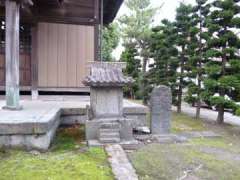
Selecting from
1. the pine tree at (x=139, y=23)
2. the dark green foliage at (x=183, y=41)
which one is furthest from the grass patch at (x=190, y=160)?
the pine tree at (x=139, y=23)

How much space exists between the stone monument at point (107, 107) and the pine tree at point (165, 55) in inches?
240

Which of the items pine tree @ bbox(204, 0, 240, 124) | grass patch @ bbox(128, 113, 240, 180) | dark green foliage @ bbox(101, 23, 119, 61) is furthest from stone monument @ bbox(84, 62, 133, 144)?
dark green foliage @ bbox(101, 23, 119, 61)

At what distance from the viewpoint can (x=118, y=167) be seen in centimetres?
358

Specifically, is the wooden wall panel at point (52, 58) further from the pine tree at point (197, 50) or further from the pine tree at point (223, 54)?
the pine tree at point (197, 50)

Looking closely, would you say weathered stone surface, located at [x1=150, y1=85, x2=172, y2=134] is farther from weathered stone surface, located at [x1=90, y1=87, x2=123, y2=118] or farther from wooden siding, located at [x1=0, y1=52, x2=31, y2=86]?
wooden siding, located at [x1=0, y1=52, x2=31, y2=86]

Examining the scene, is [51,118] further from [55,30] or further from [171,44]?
[171,44]

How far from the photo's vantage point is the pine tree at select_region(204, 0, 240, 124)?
7.61m

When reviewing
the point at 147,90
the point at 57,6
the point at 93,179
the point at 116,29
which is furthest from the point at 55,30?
the point at 116,29

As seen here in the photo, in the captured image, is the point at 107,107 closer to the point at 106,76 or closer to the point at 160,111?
the point at 106,76

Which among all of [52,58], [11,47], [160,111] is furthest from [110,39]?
[11,47]

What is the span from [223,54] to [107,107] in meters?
4.44

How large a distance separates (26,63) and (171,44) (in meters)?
5.78

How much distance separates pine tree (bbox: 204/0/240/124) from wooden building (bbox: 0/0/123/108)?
3.30 m

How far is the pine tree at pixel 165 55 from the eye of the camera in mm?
11070
